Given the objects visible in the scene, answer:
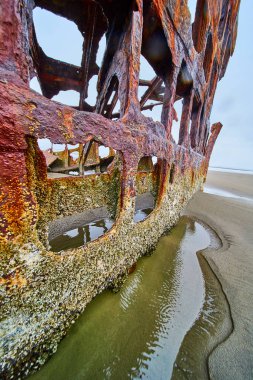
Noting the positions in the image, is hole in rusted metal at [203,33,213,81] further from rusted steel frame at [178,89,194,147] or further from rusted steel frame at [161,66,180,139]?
rusted steel frame at [161,66,180,139]

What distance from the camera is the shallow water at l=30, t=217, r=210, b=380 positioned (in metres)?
1.29

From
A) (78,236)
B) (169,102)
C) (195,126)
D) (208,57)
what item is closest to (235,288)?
(78,236)

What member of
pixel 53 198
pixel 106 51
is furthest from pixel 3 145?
pixel 106 51

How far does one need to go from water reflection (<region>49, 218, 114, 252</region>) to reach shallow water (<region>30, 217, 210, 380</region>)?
110 cm

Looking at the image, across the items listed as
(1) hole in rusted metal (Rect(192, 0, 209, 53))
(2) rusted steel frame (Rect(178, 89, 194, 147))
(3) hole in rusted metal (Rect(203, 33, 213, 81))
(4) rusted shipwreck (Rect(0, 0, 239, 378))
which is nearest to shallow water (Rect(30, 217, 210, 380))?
(4) rusted shipwreck (Rect(0, 0, 239, 378))

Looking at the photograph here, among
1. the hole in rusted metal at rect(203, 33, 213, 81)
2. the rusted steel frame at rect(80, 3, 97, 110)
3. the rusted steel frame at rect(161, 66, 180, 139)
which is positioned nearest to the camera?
the rusted steel frame at rect(161, 66, 180, 139)

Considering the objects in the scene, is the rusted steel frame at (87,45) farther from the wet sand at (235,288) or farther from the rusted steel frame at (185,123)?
the wet sand at (235,288)

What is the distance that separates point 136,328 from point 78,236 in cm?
194

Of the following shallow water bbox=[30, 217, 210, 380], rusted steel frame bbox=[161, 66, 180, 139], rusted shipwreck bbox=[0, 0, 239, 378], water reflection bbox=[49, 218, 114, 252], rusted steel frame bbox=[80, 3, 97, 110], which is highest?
rusted steel frame bbox=[80, 3, 97, 110]

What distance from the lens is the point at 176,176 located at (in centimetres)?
330

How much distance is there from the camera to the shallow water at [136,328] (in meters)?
1.29

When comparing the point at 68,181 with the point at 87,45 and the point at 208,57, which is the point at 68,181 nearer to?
the point at 87,45

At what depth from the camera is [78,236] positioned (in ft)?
10.7

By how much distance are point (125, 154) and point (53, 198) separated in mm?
755
